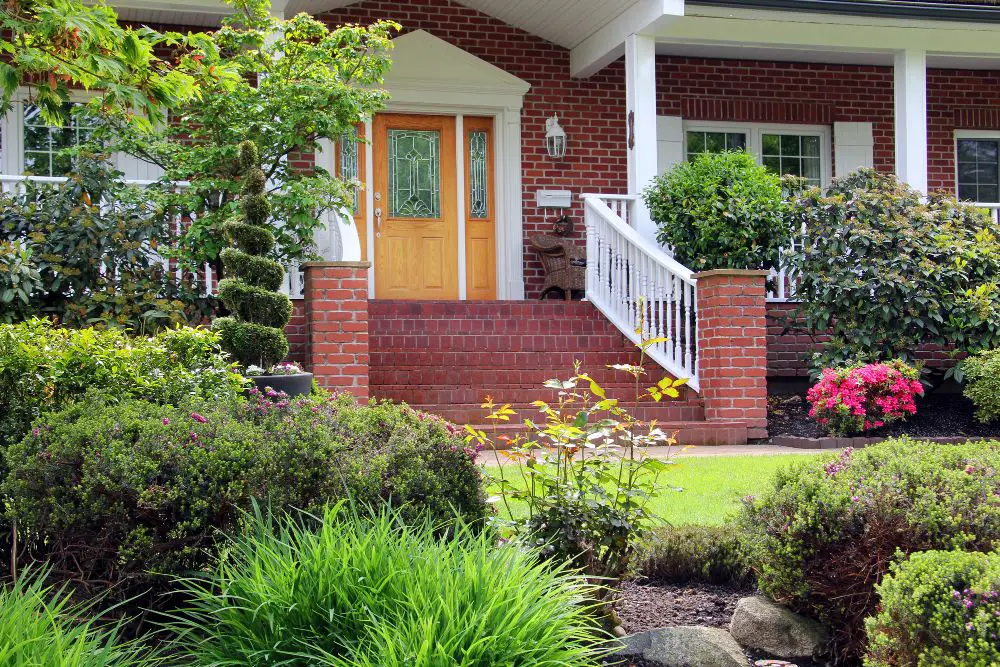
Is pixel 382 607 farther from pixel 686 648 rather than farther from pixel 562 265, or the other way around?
pixel 562 265

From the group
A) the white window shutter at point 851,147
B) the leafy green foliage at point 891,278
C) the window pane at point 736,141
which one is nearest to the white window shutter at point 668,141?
the window pane at point 736,141

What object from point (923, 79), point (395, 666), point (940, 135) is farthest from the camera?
point (940, 135)

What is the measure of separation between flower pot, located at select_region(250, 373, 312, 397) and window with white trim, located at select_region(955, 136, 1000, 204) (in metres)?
Result: 9.96

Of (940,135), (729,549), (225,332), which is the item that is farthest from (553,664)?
(940,135)

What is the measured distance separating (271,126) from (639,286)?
139 inches

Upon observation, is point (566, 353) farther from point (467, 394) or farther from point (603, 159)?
point (603, 159)

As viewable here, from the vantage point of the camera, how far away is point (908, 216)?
942cm

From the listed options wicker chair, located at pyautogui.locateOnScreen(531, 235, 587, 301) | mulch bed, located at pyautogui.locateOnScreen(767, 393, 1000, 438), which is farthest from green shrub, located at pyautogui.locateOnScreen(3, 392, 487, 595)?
wicker chair, located at pyautogui.locateOnScreen(531, 235, 587, 301)

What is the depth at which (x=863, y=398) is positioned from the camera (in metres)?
8.16

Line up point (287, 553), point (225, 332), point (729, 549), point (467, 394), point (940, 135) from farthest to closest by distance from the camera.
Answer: point (940, 135) → point (467, 394) → point (225, 332) → point (729, 549) → point (287, 553)

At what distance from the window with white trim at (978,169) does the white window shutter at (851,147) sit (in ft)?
4.33

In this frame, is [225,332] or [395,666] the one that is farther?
[225,332]

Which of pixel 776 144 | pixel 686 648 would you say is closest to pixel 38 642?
pixel 686 648

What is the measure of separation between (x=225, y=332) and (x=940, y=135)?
33.0 feet
